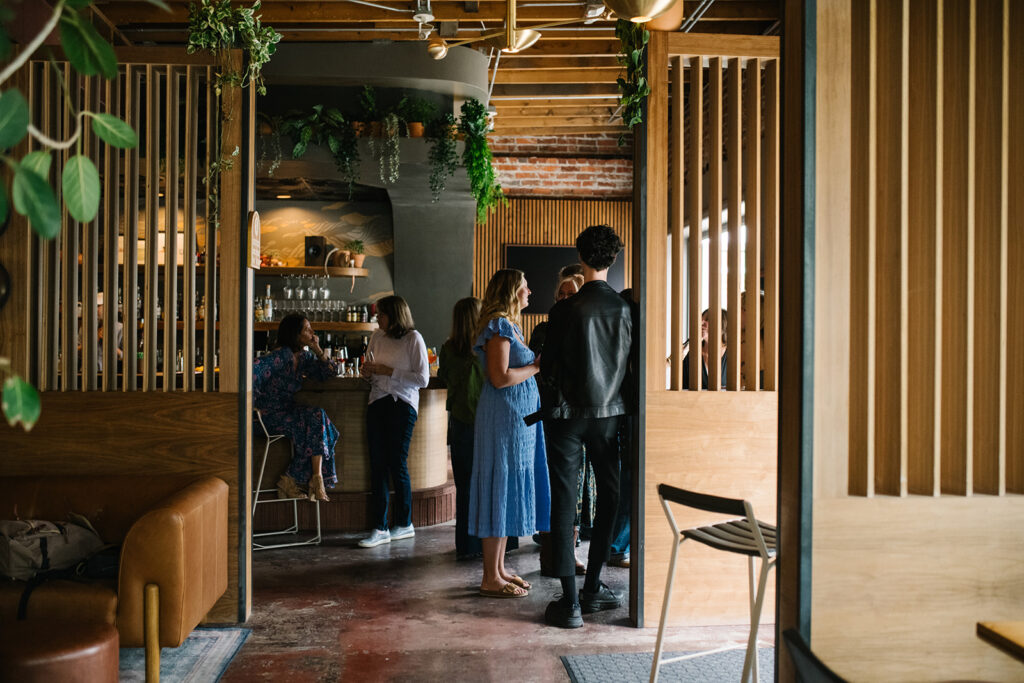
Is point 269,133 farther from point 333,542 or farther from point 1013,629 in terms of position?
point 1013,629

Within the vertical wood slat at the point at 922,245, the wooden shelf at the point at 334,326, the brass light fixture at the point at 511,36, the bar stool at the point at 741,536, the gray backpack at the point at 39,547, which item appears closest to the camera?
the vertical wood slat at the point at 922,245

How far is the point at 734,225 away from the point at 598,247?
0.64m

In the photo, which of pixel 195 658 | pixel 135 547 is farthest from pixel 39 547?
pixel 195 658

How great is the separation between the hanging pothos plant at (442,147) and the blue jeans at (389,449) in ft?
9.31

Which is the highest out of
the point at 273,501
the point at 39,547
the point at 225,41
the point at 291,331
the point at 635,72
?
the point at 225,41

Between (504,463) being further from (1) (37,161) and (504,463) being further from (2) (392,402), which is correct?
(1) (37,161)

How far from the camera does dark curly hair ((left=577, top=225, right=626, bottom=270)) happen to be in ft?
13.4

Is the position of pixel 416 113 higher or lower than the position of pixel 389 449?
higher

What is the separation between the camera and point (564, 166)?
39.4ft

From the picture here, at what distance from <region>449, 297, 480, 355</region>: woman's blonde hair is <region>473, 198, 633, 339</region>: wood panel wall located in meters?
6.70

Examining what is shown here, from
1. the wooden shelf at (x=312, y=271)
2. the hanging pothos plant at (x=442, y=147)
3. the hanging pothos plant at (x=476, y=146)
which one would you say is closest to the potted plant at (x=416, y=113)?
the hanging pothos plant at (x=442, y=147)

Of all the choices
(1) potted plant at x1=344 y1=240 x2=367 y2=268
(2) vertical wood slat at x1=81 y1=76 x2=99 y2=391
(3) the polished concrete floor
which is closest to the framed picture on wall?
(1) potted plant at x1=344 y1=240 x2=367 y2=268

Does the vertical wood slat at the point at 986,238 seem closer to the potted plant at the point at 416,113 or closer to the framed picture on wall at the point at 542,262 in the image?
the potted plant at the point at 416,113

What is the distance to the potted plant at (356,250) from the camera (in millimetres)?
8977
